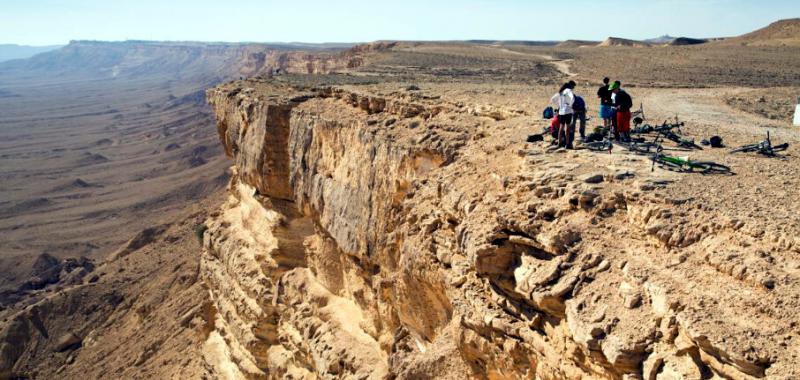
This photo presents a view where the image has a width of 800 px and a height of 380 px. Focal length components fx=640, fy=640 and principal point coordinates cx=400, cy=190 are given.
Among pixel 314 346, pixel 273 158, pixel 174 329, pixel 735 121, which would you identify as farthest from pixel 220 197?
pixel 735 121

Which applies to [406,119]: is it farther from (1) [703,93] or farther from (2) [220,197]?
(2) [220,197]

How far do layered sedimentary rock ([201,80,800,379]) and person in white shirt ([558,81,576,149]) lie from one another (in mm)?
558

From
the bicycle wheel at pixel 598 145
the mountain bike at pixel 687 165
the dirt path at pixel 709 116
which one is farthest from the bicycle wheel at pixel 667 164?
the dirt path at pixel 709 116

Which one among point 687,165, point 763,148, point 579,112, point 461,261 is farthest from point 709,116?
point 461,261

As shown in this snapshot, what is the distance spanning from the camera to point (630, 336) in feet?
19.4

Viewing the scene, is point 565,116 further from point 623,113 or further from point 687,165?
point 687,165

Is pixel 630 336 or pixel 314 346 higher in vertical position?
pixel 630 336

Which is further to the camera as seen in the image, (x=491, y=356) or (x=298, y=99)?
(x=298, y=99)

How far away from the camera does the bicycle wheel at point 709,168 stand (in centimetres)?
810

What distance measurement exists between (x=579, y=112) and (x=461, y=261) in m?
3.28

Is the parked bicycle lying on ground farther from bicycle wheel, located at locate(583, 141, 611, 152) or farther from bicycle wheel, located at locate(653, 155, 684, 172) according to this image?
bicycle wheel, located at locate(583, 141, 611, 152)

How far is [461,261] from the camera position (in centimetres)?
888

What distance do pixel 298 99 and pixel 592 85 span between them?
388 inches

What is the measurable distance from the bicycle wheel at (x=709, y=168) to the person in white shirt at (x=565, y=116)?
6.40ft
